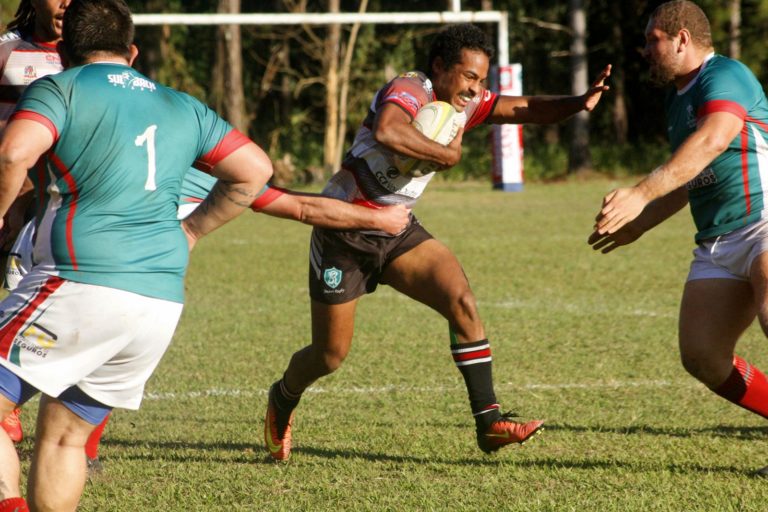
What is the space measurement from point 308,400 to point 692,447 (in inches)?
95.3

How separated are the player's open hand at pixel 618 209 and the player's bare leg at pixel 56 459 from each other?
86.6 inches

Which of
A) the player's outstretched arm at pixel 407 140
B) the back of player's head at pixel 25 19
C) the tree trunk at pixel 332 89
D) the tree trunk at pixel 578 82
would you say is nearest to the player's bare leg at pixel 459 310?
the player's outstretched arm at pixel 407 140

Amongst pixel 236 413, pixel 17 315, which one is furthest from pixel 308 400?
pixel 17 315

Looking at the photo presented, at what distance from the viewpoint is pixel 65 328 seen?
11.8 ft

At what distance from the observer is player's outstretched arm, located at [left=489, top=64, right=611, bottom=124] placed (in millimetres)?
5988

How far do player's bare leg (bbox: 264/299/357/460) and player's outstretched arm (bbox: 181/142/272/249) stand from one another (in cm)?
163

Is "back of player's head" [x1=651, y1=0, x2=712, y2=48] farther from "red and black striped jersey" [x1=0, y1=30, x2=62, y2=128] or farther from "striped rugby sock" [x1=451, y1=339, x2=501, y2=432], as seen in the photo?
"red and black striped jersey" [x1=0, y1=30, x2=62, y2=128]

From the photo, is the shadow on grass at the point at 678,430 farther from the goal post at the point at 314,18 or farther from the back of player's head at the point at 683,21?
the goal post at the point at 314,18

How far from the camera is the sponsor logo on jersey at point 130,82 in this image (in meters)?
3.65

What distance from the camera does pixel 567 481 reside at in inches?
204

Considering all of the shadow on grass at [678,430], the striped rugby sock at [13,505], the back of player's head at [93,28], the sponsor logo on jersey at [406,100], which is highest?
the back of player's head at [93,28]

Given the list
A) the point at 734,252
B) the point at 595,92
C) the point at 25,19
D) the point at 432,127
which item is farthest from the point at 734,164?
the point at 25,19

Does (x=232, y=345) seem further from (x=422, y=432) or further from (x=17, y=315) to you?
(x=17, y=315)

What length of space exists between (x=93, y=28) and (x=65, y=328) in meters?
1.00
